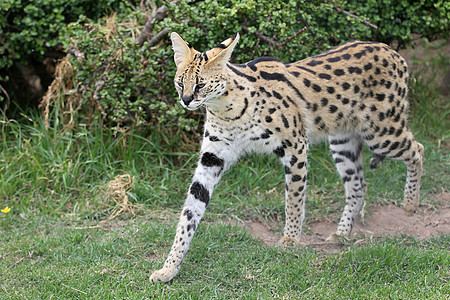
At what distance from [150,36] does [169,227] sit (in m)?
2.64

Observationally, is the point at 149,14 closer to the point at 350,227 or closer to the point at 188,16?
the point at 188,16

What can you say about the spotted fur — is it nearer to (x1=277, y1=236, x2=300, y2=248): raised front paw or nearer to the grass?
(x1=277, y1=236, x2=300, y2=248): raised front paw

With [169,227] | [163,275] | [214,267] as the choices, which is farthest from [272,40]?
[163,275]

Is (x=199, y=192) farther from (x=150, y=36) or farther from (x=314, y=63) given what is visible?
(x=150, y=36)

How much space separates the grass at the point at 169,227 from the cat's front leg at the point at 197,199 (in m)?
0.14

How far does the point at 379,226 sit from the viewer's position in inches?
250

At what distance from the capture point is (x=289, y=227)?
5559mm

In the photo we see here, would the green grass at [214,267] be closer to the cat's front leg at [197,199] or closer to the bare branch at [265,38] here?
the cat's front leg at [197,199]

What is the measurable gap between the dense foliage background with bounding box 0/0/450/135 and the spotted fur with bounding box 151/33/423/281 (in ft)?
3.57

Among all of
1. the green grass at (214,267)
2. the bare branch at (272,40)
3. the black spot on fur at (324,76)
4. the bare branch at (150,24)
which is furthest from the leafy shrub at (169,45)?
the green grass at (214,267)

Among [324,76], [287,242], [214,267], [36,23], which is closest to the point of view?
[214,267]

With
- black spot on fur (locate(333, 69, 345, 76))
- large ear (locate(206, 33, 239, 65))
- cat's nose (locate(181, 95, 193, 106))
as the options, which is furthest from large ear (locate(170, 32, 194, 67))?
black spot on fur (locate(333, 69, 345, 76))

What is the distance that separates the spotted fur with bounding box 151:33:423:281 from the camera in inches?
192

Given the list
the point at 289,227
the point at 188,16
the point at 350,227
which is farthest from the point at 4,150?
the point at 350,227
